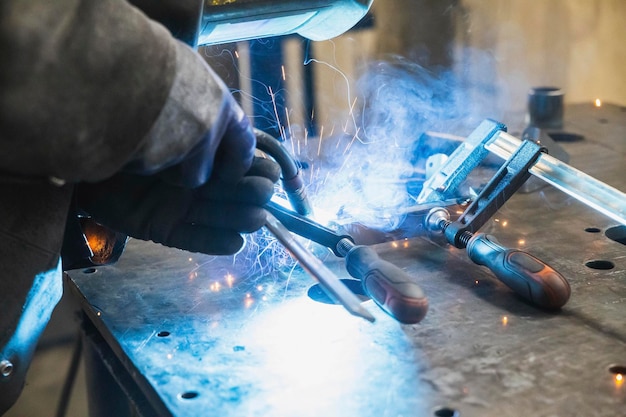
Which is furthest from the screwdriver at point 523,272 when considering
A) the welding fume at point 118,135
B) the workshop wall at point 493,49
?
the workshop wall at point 493,49

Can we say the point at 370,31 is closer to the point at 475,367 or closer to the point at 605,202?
the point at 605,202

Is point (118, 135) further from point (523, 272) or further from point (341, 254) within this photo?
point (523, 272)

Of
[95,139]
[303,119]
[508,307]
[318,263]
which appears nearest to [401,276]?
[318,263]

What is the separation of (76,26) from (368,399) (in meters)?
0.59

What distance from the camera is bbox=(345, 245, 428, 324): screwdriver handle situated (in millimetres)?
1014

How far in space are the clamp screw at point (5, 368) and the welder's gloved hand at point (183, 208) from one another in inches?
11.8

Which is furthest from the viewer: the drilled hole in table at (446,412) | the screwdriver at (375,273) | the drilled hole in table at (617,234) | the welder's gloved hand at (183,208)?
the drilled hole in table at (617,234)

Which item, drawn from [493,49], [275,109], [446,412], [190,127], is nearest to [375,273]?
[446,412]

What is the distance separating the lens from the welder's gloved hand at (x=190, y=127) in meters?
0.88

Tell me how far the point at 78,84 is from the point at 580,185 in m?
0.97

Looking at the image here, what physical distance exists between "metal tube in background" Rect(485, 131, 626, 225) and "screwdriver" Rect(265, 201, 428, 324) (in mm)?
444

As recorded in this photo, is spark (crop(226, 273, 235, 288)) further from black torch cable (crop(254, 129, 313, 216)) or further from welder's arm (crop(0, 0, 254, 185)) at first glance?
welder's arm (crop(0, 0, 254, 185))

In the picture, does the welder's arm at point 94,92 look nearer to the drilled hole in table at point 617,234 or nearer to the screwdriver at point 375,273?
the screwdriver at point 375,273

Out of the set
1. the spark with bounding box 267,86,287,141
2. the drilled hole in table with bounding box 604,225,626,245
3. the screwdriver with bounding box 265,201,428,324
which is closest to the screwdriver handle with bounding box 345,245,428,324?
the screwdriver with bounding box 265,201,428,324
